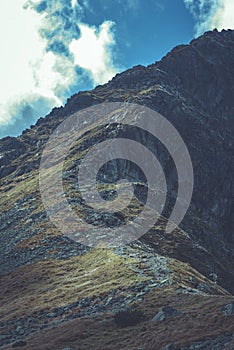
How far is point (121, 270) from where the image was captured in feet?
178

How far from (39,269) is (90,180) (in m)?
49.3

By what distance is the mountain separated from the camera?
33906 millimetres

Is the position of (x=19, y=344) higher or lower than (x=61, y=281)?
lower

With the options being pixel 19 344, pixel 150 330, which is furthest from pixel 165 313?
pixel 19 344

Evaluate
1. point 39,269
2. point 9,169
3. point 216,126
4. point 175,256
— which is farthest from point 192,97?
point 39,269

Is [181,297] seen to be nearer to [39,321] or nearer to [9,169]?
[39,321]

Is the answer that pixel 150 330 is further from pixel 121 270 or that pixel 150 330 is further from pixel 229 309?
pixel 121 270

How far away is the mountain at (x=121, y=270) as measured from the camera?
3391 centimetres

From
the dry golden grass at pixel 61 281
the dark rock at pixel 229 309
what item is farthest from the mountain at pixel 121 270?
the dry golden grass at pixel 61 281

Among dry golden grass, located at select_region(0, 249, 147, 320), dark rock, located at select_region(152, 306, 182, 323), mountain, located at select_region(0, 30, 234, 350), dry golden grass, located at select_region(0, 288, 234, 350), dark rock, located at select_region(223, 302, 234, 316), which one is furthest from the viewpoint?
dry golden grass, located at select_region(0, 249, 147, 320)

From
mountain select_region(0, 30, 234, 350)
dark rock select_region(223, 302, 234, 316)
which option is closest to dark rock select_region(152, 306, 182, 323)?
mountain select_region(0, 30, 234, 350)

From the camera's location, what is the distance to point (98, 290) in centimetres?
4825

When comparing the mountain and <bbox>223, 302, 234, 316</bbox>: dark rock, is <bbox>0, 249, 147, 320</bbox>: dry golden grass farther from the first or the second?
<bbox>223, 302, 234, 316</bbox>: dark rock

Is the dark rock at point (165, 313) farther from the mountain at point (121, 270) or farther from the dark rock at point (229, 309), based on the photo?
the dark rock at point (229, 309)
